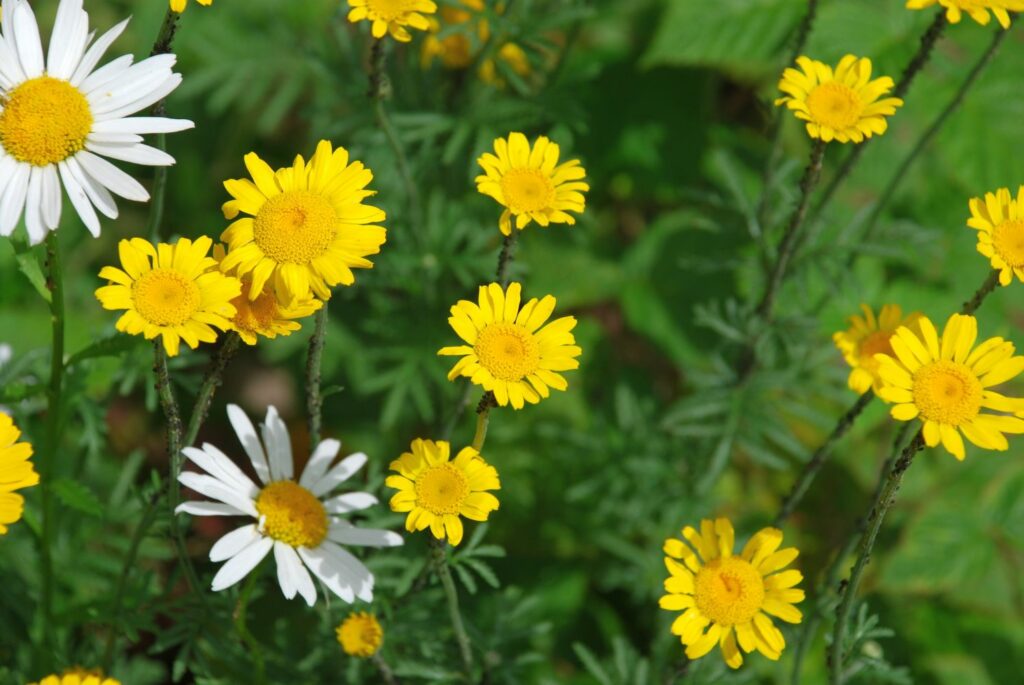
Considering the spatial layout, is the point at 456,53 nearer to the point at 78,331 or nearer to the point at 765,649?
the point at 78,331

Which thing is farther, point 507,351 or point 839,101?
point 839,101

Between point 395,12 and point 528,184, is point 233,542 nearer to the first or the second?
point 528,184

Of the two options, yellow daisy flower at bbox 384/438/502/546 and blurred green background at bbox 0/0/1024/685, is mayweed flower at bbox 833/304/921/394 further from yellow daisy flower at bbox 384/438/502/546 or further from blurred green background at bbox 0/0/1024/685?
yellow daisy flower at bbox 384/438/502/546

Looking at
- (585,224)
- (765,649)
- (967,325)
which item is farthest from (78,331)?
(967,325)

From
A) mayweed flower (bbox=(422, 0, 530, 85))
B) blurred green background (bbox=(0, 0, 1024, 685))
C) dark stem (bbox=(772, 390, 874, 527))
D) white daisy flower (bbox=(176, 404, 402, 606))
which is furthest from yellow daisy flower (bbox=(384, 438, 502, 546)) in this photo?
mayweed flower (bbox=(422, 0, 530, 85))

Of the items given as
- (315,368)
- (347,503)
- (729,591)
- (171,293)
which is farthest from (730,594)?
(171,293)
